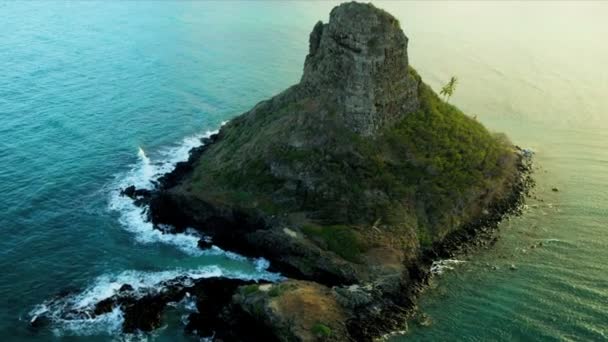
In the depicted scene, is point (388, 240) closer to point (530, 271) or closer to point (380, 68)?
point (530, 271)

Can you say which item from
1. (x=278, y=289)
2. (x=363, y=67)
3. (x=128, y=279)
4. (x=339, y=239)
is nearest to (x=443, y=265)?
(x=339, y=239)

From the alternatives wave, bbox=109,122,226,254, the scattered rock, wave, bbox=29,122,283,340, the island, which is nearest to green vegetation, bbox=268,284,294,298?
the island

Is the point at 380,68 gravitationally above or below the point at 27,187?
above

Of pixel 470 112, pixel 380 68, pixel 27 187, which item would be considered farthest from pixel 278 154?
pixel 470 112

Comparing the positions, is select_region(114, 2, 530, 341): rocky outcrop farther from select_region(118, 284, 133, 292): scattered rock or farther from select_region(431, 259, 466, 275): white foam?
select_region(118, 284, 133, 292): scattered rock

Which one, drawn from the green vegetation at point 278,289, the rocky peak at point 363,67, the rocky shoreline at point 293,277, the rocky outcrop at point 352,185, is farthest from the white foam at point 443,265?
the rocky peak at point 363,67

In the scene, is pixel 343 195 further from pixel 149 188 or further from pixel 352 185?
pixel 149 188
